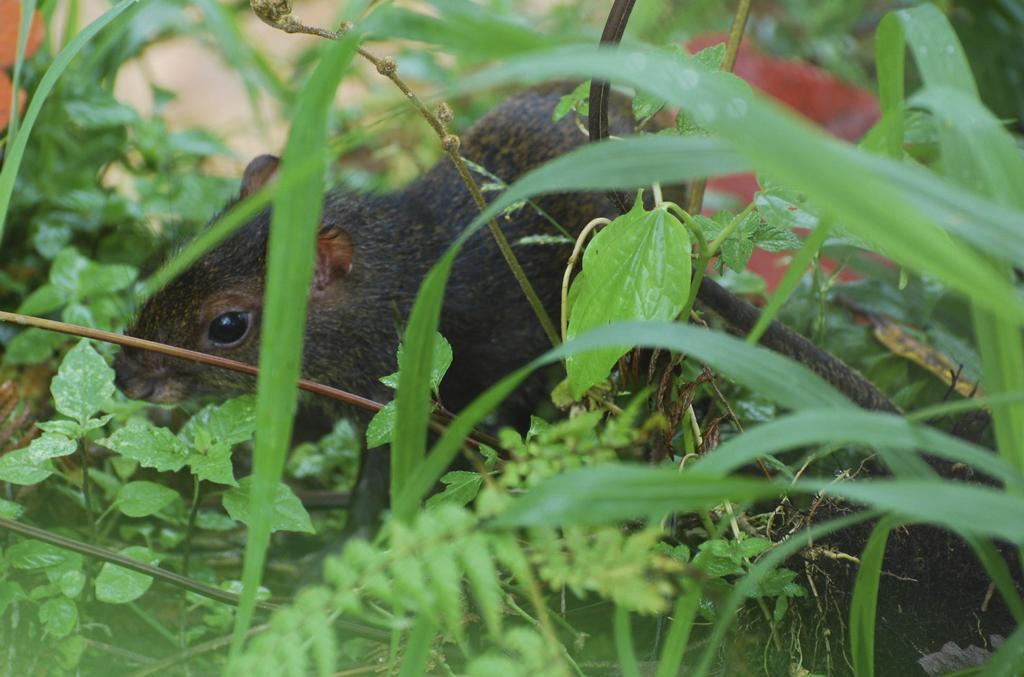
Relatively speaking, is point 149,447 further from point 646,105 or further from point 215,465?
point 646,105

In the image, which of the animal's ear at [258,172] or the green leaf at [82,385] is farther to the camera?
the animal's ear at [258,172]

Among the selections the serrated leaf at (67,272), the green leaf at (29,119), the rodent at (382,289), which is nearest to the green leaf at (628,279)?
the green leaf at (29,119)

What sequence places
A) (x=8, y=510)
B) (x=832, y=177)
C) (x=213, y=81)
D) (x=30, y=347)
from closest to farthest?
(x=832, y=177) → (x=8, y=510) → (x=30, y=347) → (x=213, y=81)

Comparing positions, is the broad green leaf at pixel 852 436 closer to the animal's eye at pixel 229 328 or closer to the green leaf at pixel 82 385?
the green leaf at pixel 82 385

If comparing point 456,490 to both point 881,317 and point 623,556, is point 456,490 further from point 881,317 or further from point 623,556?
point 881,317

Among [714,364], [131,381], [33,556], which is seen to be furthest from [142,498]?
[714,364]

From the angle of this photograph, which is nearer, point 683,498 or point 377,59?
point 683,498

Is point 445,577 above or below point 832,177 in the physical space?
below

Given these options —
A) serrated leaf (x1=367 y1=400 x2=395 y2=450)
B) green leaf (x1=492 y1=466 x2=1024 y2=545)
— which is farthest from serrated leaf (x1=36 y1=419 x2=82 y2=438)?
green leaf (x1=492 y1=466 x2=1024 y2=545)
